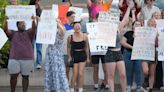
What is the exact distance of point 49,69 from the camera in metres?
13.0

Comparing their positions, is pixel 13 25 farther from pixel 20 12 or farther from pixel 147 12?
pixel 147 12

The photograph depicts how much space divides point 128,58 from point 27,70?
8.41 feet

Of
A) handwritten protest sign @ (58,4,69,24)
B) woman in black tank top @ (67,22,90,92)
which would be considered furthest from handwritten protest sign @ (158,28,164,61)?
handwritten protest sign @ (58,4,69,24)

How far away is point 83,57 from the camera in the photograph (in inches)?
526

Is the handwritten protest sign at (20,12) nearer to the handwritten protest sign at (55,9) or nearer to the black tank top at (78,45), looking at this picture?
the handwritten protest sign at (55,9)

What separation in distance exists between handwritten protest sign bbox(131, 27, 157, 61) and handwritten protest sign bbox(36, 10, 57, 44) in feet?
6.61

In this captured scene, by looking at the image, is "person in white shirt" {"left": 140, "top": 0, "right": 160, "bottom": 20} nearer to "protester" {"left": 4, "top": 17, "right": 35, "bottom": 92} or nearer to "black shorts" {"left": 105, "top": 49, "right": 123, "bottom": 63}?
"black shorts" {"left": 105, "top": 49, "right": 123, "bottom": 63}

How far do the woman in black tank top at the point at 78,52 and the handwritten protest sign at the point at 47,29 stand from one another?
62 cm

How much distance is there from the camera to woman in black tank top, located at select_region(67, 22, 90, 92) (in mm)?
13336

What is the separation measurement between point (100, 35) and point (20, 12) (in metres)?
1.88

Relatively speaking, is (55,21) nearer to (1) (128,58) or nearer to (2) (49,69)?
(2) (49,69)

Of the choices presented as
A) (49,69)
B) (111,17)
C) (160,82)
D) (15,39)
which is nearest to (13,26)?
(15,39)

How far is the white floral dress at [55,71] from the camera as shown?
1295 cm

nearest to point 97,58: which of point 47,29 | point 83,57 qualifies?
point 83,57
